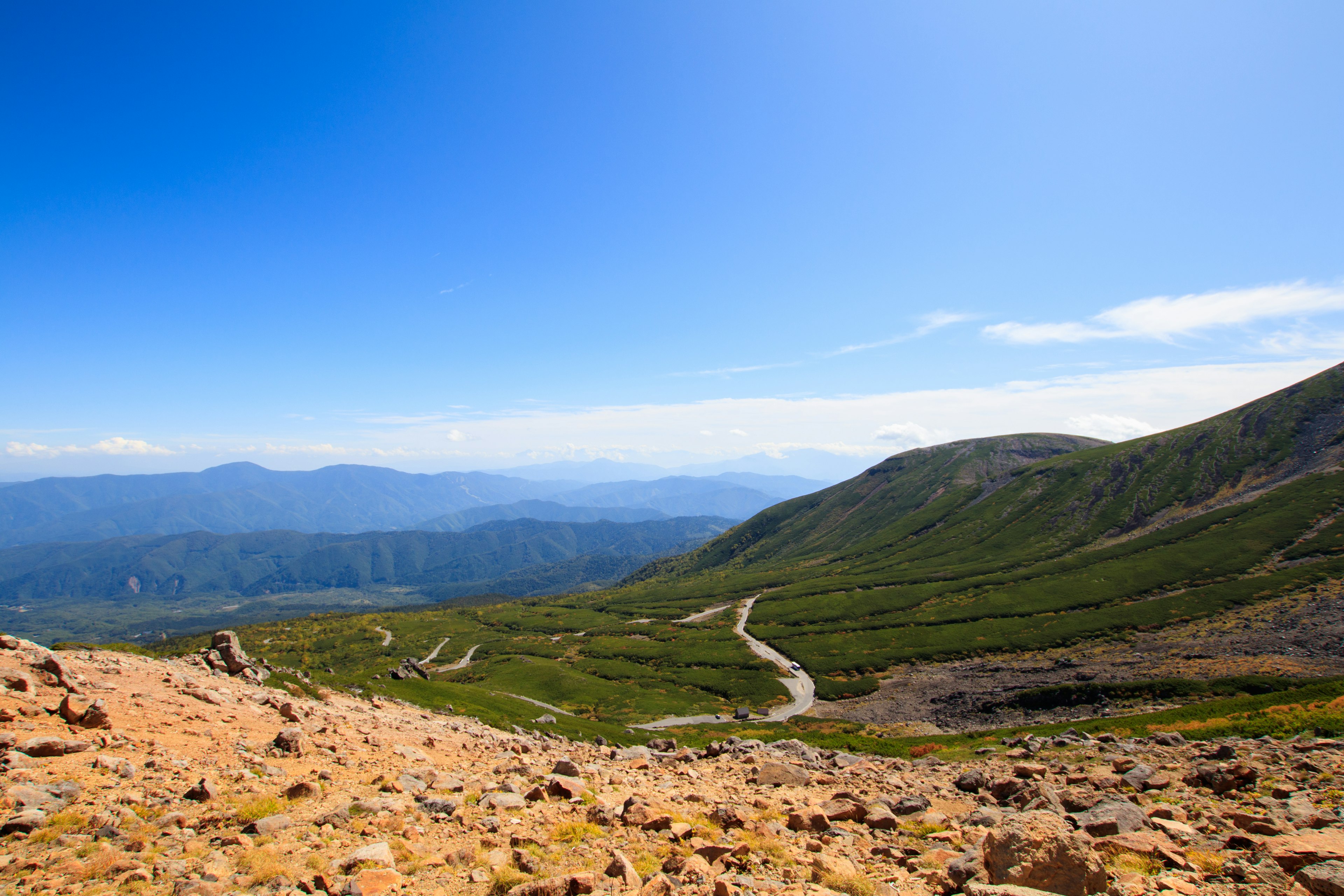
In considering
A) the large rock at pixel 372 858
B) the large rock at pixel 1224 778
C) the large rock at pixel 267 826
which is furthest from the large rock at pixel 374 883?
the large rock at pixel 1224 778

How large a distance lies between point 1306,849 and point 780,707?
76.5 metres

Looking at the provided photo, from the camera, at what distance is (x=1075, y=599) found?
342 ft

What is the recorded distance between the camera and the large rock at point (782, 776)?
25547mm

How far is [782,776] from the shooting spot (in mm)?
25969

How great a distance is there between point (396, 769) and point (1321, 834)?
30.8 m

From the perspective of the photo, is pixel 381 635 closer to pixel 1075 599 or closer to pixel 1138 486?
pixel 1075 599

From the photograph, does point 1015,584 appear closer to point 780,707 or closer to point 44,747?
point 780,707

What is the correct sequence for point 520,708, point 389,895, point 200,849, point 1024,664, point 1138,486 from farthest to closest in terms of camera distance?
point 1138,486, point 1024,664, point 520,708, point 200,849, point 389,895

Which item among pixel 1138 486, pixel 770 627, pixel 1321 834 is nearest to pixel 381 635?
pixel 770 627

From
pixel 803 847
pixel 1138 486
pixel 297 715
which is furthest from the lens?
pixel 1138 486

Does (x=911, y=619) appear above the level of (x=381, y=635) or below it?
above

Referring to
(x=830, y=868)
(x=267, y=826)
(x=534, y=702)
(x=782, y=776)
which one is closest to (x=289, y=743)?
(x=267, y=826)

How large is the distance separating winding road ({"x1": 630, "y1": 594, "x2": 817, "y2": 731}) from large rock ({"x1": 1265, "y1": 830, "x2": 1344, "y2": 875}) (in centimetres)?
6323

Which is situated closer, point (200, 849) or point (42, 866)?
point (42, 866)
